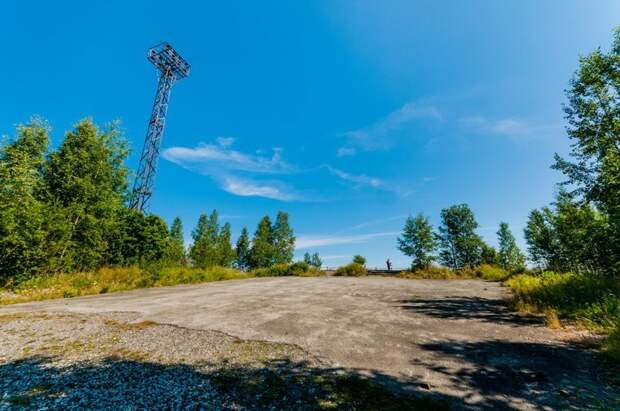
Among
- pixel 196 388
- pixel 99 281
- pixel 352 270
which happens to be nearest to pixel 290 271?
pixel 352 270

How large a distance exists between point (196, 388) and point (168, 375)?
617 millimetres

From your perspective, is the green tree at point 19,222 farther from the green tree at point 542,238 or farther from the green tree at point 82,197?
the green tree at point 542,238

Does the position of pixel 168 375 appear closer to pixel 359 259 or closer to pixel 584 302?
pixel 584 302

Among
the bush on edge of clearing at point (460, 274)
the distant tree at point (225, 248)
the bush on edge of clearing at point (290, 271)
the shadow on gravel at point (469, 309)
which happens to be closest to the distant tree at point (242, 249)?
the distant tree at point (225, 248)

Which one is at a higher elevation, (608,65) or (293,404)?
(608,65)

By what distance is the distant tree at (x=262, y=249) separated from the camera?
137 feet

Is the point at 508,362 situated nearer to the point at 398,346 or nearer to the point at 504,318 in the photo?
the point at 398,346

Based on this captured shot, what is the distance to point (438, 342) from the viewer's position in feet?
14.0

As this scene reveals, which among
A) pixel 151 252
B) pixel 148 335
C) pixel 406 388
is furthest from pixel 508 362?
pixel 151 252

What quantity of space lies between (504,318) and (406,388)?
460 centimetres

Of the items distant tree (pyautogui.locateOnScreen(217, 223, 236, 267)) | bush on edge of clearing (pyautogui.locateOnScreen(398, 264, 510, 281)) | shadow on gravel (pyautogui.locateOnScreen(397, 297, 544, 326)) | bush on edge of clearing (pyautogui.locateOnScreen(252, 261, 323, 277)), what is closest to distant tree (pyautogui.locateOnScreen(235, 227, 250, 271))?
distant tree (pyautogui.locateOnScreen(217, 223, 236, 267))

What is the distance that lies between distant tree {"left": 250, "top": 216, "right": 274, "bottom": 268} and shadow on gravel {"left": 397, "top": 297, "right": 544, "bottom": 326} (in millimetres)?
36080

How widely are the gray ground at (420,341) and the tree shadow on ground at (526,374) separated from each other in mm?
13

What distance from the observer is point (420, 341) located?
14.2 ft
